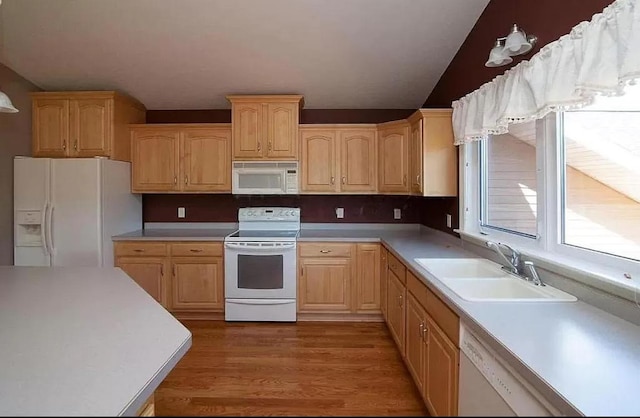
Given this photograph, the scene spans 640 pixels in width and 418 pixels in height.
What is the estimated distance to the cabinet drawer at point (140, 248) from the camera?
370 cm

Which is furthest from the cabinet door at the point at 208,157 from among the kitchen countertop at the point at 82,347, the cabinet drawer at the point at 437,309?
the cabinet drawer at the point at 437,309

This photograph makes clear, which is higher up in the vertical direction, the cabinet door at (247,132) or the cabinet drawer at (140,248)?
the cabinet door at (247,132)

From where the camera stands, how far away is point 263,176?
3.88 metres

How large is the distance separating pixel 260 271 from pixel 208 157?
133 cm

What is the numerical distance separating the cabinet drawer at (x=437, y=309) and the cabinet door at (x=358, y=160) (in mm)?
1687

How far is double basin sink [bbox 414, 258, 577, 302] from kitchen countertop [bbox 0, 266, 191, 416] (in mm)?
1225

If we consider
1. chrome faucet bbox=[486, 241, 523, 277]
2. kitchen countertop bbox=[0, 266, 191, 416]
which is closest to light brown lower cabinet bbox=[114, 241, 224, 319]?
kitchen countertop bbox=[0, 266, 191, 416]

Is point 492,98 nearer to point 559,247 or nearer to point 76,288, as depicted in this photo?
point 559,247

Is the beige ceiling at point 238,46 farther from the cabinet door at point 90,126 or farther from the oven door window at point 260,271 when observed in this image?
A: the oven door window at point 260,271

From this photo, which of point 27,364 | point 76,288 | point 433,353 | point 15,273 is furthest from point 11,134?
point 433,353

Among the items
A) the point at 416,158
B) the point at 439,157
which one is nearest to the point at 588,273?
the point at 439,157

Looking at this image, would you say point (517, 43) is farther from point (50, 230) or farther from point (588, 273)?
point (50, 230)

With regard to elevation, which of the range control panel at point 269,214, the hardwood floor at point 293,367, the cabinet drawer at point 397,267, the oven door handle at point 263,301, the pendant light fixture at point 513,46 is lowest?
the hardwood floor at point 293,367

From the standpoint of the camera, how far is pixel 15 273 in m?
2.08
